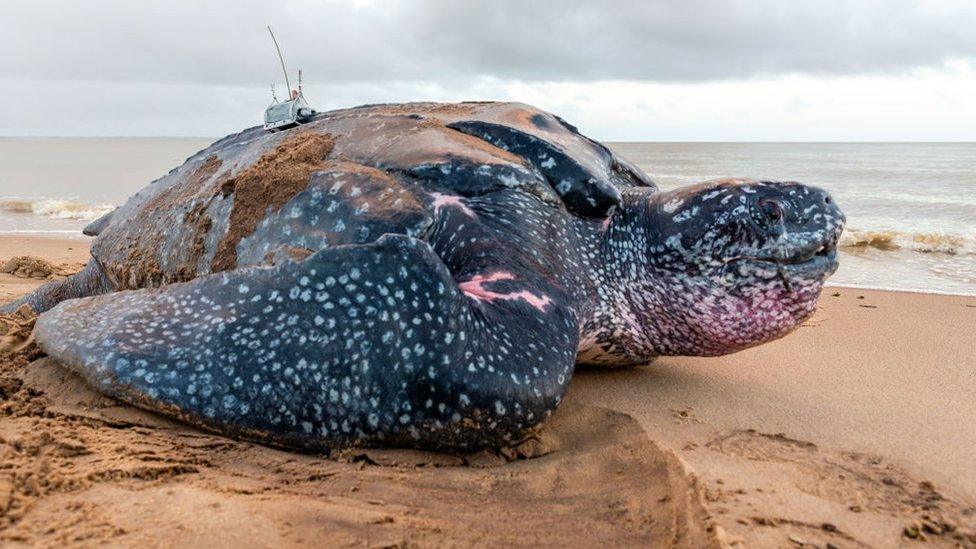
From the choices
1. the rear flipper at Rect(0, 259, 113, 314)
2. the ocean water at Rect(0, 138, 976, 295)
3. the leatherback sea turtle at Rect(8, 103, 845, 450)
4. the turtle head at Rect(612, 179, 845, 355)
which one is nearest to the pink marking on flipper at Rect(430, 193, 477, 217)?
the leatherback sea turtle at Rect(8, 103, 845, 450)

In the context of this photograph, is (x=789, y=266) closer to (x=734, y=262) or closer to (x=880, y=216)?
(x=734, y=262)

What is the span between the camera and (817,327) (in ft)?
12.6

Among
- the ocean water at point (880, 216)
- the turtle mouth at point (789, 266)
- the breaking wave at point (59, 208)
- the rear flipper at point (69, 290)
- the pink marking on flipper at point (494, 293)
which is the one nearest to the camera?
the pink marking on flipper at point (494, 293)

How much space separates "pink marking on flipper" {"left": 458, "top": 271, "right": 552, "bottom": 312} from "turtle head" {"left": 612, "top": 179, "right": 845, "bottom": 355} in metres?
0.67

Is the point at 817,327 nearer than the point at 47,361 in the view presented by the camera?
No

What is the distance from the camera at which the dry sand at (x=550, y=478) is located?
1415 mm

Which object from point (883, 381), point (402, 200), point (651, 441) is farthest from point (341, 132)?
point (883, 381)

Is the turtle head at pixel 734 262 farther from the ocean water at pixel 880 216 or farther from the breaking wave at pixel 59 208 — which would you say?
the breaking wave at pixel 59 208

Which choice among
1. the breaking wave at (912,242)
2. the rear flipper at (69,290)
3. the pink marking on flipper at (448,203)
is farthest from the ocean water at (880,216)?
the rear flipper at (69,290)

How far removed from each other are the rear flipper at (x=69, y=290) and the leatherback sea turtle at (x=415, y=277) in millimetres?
16

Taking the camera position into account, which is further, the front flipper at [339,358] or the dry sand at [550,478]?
the front flipper at [339,358]

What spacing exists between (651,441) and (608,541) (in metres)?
0.61

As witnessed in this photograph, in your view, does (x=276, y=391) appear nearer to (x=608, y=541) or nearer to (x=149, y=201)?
(x=608, y=541)

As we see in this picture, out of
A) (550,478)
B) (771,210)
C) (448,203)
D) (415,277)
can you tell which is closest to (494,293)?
(415,277)
